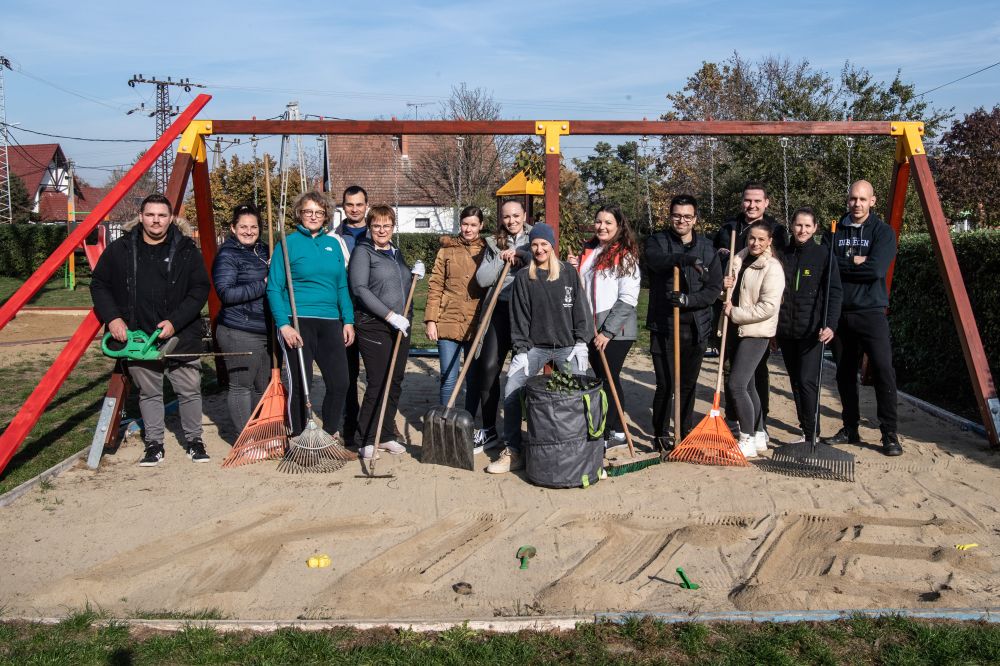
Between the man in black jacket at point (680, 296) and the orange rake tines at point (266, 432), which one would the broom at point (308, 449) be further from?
the man in black jacket at point (680, 296)

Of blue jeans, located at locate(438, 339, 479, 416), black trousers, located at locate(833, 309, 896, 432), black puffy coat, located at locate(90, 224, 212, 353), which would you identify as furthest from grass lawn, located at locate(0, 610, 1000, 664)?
blue jeans, located at locate(438, 339, 479, 416)

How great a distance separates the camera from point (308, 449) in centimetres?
606

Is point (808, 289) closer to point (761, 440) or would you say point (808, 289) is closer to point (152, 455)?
point (761, 440)

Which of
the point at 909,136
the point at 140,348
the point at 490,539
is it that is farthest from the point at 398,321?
the point at 909,136

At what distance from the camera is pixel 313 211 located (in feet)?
20.1

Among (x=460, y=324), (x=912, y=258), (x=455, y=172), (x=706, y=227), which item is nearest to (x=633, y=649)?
(x=460, y=324)

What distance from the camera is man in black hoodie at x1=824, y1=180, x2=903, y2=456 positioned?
637 cm

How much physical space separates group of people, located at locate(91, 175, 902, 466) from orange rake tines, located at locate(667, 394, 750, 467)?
0.16m

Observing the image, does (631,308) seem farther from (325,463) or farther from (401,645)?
(401,645)

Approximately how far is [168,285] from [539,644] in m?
3.87

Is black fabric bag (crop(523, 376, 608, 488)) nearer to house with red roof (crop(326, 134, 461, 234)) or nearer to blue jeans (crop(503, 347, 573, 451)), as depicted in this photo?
blue jeans (crop(503, 347, 573, 451))

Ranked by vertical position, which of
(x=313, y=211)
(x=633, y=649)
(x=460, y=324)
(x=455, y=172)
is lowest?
(x=633, y=649)

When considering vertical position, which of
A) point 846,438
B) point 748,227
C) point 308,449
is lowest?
point 846,438

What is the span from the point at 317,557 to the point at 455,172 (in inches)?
1179
